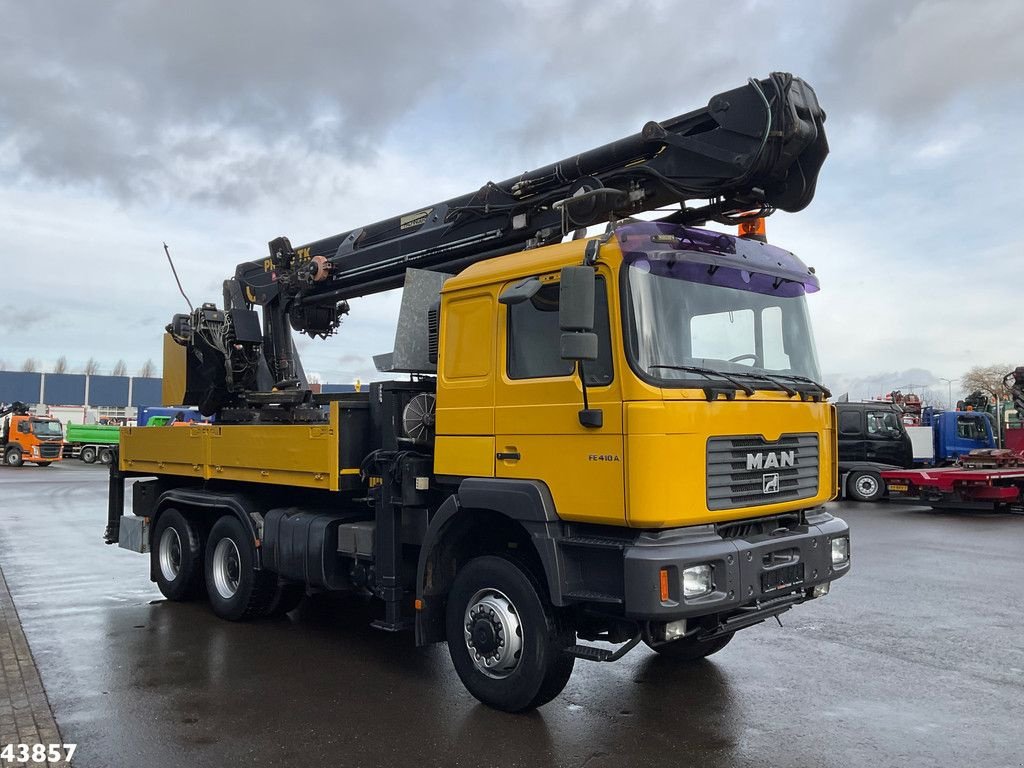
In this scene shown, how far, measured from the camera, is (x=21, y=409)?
39281 millimetres

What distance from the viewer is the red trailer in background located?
722 inches

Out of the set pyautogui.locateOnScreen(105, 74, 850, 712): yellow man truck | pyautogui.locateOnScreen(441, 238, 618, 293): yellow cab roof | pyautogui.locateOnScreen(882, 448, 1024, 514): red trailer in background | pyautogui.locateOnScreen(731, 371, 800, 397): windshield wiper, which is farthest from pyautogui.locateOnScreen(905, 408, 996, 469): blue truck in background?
pyautogui.locateOnScreen(441, 238, 618, 293): yellow cab roof

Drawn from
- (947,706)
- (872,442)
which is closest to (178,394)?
(947,706)

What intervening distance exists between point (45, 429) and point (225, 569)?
1315 inches

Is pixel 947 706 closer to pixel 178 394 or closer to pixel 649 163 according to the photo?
pixel 649 163

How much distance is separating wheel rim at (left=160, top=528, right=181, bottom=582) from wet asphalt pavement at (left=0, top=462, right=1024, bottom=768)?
0.33 m

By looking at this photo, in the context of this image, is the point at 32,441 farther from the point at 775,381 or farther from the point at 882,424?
the point at 775,381

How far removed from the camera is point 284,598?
819cm

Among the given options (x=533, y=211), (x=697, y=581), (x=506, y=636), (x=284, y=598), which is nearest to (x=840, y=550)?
(x=697, y=581)

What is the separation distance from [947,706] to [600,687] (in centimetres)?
227

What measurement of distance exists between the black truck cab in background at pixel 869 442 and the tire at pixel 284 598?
16.7 m

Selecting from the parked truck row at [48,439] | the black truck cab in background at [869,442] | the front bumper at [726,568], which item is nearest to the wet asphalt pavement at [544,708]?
the front bumper at [726,568]

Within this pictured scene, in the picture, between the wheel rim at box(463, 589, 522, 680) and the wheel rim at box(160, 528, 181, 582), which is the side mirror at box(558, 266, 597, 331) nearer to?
the wheel rim at box(463, 589, 522, 680)

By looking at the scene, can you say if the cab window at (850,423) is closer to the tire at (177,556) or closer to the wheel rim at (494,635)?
the tire at (177,556)
